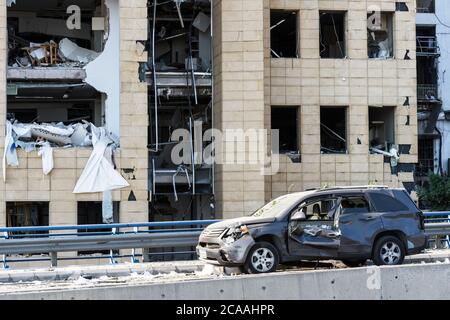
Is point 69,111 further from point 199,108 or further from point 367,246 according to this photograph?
point 367,246

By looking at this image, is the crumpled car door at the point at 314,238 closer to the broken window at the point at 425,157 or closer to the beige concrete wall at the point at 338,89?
the beige concrete wall at the point at 338,89

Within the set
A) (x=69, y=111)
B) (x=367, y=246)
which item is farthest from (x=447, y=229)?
(x=69, y=111)

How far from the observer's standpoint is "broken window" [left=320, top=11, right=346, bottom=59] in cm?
3438

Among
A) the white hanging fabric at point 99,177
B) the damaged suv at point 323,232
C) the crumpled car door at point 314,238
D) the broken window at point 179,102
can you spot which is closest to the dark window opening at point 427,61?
the broken window at point 179,102

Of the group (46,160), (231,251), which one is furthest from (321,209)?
(46,160)

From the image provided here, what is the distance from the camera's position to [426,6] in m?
37.8

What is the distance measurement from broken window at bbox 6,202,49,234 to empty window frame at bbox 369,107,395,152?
12471mm

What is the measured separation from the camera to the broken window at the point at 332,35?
34.4 metres

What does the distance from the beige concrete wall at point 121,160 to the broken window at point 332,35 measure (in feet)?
26.6

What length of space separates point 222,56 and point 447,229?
11371mm

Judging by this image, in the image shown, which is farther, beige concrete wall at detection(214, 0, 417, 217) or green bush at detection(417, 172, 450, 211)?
green bush at detection(417, 172, 450, 211)

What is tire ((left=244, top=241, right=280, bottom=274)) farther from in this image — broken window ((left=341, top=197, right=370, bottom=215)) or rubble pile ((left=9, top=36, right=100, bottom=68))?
rubble pile ((left=9, top=36, right=100, bottom=68))

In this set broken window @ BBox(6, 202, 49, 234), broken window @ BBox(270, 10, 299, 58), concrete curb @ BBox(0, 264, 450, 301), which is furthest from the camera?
broken window @ BBox(270, 10, 299, 58)

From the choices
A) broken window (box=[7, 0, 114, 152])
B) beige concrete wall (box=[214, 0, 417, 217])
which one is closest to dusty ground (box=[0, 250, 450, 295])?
broken window (box=[7, 0, 114, 152])
